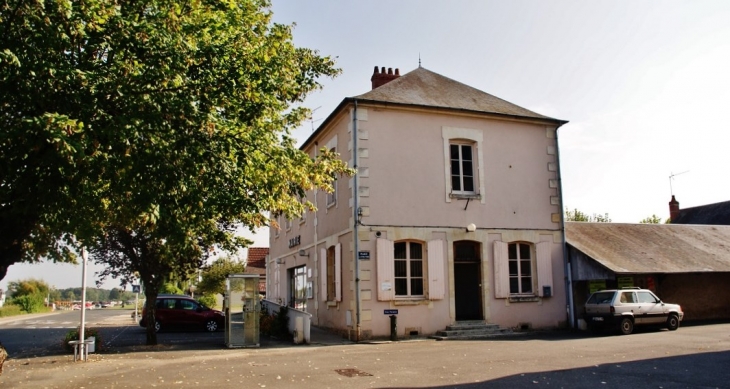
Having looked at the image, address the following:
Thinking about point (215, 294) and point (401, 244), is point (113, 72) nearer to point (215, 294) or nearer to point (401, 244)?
point (401, 244)

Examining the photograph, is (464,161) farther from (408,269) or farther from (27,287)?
(27,287)

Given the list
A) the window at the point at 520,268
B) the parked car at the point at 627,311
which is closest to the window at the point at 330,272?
the window at the point at 520,268

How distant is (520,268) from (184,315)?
12.8 metres

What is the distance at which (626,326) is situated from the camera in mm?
16938

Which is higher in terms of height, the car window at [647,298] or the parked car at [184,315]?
the car window at [647,298]

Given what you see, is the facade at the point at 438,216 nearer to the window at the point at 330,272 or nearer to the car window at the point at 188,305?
the window at the point at 330,272

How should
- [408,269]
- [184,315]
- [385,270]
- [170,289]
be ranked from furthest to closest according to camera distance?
[170,289] → [184,315] → [408,269] → [385,270]

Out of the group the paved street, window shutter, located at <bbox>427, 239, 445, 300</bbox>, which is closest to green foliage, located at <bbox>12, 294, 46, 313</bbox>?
the paved street

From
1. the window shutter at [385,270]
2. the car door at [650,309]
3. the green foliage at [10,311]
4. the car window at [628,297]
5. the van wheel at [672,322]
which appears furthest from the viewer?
the green foliage at [10,311]

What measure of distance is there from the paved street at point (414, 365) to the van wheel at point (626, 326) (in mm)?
924

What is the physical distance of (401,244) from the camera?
17.5 meters

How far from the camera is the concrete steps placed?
16719mm

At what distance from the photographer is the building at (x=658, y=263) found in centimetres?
1852

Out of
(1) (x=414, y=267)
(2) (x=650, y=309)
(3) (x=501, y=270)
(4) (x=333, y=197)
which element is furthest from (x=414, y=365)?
(2) (x=650, y=309)
